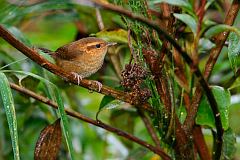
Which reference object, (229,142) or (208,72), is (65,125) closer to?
(208,72)

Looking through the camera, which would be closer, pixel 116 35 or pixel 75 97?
pixel 116 35

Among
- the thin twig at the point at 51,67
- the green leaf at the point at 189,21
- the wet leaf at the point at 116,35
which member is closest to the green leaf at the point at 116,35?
the wet leaf at the point at 116,35

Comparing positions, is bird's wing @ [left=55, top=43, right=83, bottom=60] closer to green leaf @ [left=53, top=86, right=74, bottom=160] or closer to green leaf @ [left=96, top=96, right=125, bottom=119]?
green leaf @ [left=96, top=96, right=125, bottom=119]

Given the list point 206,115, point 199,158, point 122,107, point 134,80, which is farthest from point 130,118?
point 134,80

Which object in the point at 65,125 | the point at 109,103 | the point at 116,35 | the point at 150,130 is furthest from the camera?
the point at 150,130

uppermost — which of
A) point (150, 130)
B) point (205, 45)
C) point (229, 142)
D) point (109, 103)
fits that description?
point (205, 45)

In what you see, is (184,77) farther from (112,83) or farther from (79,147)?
(79,147)

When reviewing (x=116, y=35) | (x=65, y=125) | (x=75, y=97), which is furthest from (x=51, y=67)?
(x=75, y=97)
